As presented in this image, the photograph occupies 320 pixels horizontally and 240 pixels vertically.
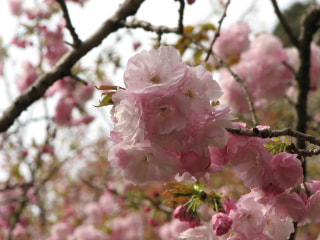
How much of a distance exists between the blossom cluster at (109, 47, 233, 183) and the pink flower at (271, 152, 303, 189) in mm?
185

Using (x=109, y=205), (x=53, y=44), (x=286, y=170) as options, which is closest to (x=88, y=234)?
(x=109, y=205)

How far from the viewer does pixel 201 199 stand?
1.14 meters

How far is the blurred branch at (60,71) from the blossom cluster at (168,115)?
2.70ft

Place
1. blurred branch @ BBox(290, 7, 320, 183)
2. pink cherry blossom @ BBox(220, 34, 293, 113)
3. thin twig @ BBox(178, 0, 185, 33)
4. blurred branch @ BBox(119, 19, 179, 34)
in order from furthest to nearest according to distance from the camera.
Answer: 1. pink cherry blossom @ BBox(220, 34, 293, 113)
2. blurred branch @ BBox(290, 7, 320, 183)
3. blurred branch @ BBox(119, 19, 179, 34)
4. thin twig @ BBox(178, 0, 185, 33)

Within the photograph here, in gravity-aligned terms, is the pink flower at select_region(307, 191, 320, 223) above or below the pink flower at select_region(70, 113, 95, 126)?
below

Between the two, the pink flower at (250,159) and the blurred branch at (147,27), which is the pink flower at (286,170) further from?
the blurred branch at (147,27)

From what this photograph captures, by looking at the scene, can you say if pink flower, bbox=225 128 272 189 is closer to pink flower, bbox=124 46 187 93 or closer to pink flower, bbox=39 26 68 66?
pink flower, bbox=124 46 187 93

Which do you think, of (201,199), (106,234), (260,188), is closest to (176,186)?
(201,199)

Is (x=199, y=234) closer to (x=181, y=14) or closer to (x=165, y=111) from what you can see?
(x=165, y=111)

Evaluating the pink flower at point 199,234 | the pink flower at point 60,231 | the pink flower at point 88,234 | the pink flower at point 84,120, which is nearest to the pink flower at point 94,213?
the pink flower at point 60,231

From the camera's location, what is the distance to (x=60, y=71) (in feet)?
4.92

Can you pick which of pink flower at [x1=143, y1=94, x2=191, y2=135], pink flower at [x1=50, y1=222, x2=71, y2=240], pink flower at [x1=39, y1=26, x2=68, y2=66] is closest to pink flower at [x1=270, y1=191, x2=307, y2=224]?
pink flower at [x1=143, y1=94, x2=191, y2=135]

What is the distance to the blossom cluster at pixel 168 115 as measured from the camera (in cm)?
70

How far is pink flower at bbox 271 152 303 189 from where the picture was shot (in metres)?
0.82
